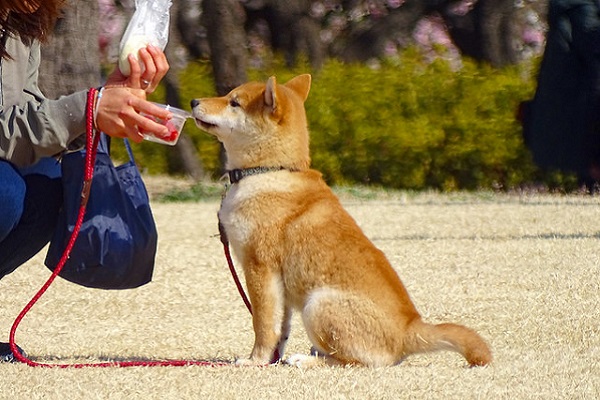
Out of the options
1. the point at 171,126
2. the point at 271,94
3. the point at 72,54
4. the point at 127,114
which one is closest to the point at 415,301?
the point at 271,94

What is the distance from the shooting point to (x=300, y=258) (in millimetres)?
3738

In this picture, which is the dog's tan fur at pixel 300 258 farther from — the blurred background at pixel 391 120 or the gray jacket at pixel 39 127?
the blurred background at pixel 391 120


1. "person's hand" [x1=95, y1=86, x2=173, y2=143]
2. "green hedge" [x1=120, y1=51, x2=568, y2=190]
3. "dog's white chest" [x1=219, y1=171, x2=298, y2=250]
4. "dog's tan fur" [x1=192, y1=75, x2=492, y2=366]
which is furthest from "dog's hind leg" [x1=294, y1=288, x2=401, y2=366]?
"green hedge" [x1=120, y1=51, x2=568, y2=190]

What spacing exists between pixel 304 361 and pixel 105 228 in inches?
31.4

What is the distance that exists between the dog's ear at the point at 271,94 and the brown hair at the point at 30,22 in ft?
2.40

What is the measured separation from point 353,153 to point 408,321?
8469 millimetres

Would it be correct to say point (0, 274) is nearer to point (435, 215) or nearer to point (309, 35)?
point (435, 215)

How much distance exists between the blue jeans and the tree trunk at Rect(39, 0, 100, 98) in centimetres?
434

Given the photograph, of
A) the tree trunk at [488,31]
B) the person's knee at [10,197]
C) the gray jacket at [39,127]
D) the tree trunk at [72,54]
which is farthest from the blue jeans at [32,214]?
the tree trunk at [488,31]

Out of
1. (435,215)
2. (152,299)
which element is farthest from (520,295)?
(435,215)

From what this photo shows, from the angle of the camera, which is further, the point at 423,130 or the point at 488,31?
the point at 488,31

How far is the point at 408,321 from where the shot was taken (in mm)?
3682

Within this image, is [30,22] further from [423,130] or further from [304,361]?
[423,130]

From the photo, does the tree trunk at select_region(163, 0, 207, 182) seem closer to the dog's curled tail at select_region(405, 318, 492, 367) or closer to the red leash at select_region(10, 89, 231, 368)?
the red leash at select_region(10, 89, 231, 368)
